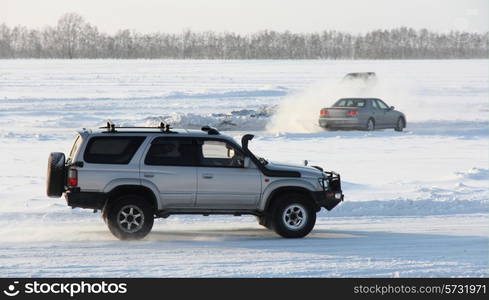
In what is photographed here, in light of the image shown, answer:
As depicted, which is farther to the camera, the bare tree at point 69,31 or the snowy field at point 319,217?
the bare tree at point 69,31

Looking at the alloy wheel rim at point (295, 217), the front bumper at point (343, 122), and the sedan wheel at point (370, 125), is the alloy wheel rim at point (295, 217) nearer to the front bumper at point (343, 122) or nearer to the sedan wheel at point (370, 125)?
the front bumper at point (343, 122)

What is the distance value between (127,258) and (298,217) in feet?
9.74

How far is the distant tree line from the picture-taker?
481 ft

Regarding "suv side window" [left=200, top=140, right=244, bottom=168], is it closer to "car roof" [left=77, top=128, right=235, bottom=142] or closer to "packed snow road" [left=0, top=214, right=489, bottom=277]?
"car roof" [left=77, top=128, right=235, bottom=142]

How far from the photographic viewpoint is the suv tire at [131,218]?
12.6 m

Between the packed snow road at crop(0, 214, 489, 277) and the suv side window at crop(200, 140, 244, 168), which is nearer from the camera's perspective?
the packed snow road at crop(0, 214, 489, 277)

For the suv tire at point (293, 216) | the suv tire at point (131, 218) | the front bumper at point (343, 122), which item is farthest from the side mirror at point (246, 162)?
the front bumper at point (343, 122)

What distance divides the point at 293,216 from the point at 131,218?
2393 millimetres

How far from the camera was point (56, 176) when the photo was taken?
12625 millimetres

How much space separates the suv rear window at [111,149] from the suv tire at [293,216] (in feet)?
7.33

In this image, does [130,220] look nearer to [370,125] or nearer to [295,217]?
[295,217]

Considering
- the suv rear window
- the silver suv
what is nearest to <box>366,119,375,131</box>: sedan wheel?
the silver suv

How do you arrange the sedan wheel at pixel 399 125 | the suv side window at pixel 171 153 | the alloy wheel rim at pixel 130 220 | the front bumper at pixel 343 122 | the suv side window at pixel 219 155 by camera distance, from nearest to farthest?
1. the alloy wheel rim at pixel 130 220
2. the suv side window at pixel 171 153
3. the suv side window at pixel 219 155
4. the front bumper at pixel 343 122
5. the sedan wheel at pixel 399 125

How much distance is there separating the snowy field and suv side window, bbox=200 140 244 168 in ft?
3.65
